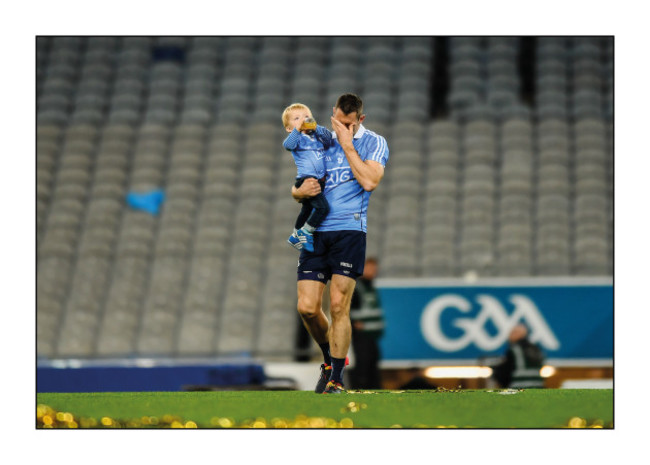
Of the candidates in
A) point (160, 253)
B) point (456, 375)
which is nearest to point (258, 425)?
point (456, 375)

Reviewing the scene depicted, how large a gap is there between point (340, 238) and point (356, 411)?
0.94m

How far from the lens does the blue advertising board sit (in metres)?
9.36

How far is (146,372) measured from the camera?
28.9 ft

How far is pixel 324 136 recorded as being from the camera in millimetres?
5031

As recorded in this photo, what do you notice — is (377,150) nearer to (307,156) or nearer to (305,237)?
(307,156)

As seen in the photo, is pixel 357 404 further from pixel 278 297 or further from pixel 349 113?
pixel 278 297

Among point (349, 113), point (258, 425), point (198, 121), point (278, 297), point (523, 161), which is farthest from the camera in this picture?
point (198, 121)

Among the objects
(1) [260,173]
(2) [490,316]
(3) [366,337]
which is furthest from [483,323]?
(1) [260,173]

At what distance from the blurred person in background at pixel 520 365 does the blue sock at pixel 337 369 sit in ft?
11.3

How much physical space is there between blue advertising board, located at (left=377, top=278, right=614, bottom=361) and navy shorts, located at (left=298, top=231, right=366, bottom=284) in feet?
14.2

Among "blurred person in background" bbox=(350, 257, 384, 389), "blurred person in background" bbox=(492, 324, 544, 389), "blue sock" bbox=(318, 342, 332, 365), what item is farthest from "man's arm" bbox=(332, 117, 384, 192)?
"blurred person in background" bbox=(492, 324, 544, 389)

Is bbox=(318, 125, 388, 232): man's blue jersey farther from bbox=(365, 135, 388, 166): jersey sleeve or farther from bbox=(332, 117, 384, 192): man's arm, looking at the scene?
bbox=(332, 117, 384, 192): man's arm

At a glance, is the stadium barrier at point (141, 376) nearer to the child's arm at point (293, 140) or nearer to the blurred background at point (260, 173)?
the blurred background at point (260, 173)

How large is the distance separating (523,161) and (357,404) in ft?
32.7
